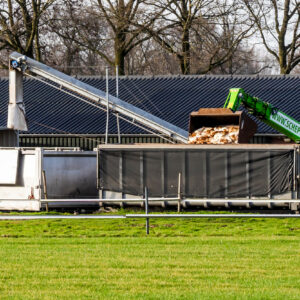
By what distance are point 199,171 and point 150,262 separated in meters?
14.7

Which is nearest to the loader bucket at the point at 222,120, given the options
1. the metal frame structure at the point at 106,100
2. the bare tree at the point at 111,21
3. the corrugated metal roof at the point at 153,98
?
the metal frame structure at the point at 106,100

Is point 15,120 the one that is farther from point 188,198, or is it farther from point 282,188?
point 282,188

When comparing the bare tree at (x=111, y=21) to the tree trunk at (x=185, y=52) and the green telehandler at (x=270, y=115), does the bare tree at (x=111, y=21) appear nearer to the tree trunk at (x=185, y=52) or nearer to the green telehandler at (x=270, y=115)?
the tree trunk at (x=185, y=52)

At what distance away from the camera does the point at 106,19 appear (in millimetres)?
57062

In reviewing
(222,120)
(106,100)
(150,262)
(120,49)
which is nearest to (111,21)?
(120,49)

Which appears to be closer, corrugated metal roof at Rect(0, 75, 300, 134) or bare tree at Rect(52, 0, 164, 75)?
corrugated metal roof at Rect(0, 75, 300, 134)

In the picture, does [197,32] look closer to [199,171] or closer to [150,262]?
[199,171]

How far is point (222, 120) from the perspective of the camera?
32.2 meters

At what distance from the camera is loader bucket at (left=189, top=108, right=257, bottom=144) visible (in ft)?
104

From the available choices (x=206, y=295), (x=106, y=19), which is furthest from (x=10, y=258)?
(x=106, y=19)

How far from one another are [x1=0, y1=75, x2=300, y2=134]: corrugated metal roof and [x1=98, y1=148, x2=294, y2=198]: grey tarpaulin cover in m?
11.8

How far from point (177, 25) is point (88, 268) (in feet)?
146

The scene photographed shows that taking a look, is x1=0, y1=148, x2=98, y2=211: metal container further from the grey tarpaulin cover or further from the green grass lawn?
the green grass lawn

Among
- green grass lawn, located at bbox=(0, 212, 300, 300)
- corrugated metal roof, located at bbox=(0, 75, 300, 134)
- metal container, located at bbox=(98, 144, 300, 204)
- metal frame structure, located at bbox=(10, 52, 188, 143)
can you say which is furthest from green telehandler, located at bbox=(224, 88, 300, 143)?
green grass lawn, located at bbox=(0, 212, 300, 300)
